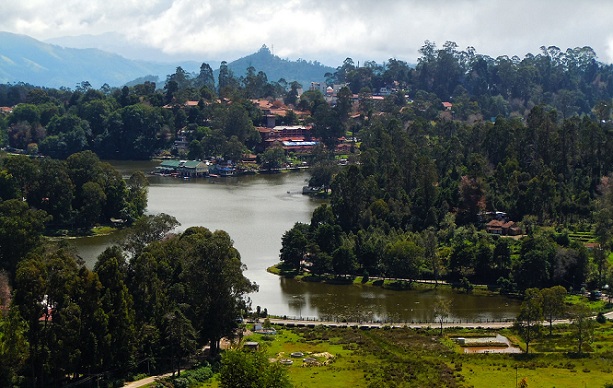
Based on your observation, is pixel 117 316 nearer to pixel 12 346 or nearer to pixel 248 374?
pixel 12 346

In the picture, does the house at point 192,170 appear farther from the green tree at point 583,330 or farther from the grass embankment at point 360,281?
the green tree at point 583,330

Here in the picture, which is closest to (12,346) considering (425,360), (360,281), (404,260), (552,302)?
(425,360)

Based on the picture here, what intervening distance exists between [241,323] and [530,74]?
119 m

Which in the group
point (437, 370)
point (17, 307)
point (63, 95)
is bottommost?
point (437, 370)

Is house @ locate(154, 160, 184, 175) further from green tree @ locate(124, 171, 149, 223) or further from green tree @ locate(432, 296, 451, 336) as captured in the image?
green tree @ locate(432, 296, 451, 336)

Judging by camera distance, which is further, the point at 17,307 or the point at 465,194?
the point at 465,194

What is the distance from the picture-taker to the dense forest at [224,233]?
3688cm

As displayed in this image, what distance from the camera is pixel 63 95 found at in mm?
151125

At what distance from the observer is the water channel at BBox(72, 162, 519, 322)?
51719 mm

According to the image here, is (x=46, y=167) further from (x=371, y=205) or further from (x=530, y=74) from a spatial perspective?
(x=530, y=74)

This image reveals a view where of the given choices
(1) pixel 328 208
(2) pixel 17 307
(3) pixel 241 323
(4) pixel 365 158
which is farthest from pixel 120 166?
(2) pixel 17 307

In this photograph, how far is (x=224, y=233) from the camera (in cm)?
4534

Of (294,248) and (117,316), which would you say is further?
(294,248)

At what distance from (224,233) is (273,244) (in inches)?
839
